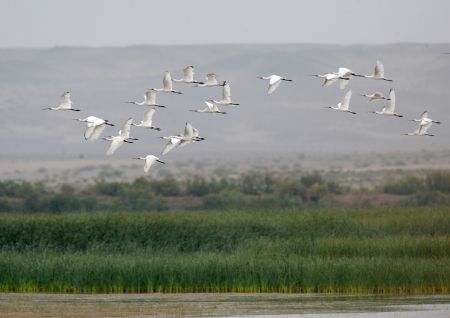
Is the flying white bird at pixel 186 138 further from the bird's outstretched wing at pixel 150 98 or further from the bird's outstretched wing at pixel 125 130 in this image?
the bird's outstretched wing at pixel 150 98

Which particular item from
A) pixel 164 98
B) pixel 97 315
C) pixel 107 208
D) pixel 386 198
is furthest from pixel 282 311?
pixel 164 98

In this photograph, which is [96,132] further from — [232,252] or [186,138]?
[232,252]

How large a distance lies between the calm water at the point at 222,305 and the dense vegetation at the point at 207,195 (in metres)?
21.8

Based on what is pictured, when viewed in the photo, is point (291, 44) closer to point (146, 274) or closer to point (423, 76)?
point (423, 76)

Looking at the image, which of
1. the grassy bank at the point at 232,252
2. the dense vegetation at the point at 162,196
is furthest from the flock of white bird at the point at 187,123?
the dense vegetation at the point at 162,196

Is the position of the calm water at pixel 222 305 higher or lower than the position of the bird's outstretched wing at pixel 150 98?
lower

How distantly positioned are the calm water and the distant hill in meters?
76.7

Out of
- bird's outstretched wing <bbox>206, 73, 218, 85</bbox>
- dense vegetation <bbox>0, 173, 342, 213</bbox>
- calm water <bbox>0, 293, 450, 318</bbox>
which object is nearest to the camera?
calm water <bbox>0, 293, 450, 318</bbox>

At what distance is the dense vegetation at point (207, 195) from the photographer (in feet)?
157

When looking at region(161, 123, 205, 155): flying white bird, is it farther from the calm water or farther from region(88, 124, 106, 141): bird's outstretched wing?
the calm water

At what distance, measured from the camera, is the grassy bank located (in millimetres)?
24109

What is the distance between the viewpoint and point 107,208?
4738 centimetres

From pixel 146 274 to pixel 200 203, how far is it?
1037 inches

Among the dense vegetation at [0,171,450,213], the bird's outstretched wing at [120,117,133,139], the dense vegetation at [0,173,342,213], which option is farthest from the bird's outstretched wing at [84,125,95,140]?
the dense vegetation at [0,173,342,213]
